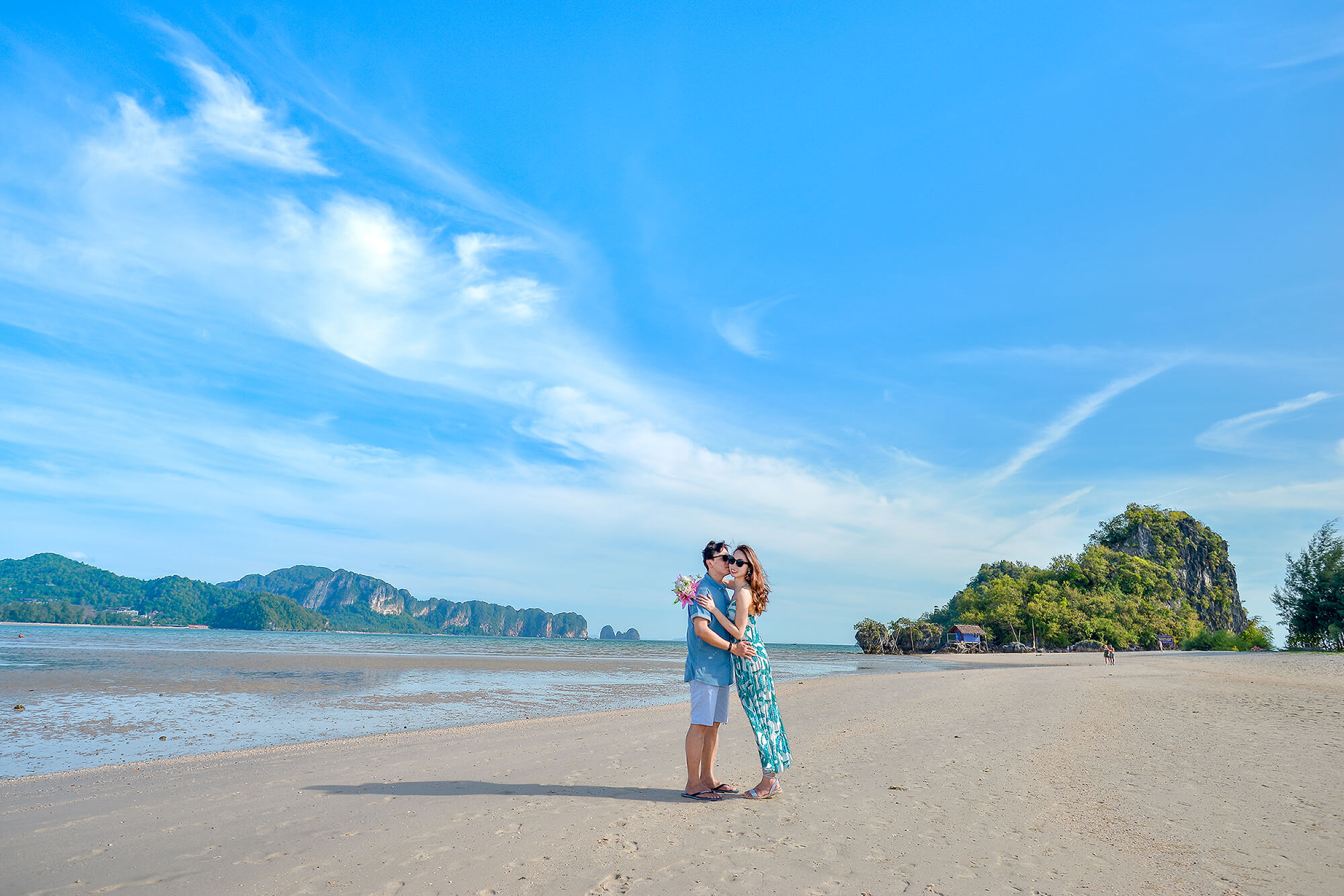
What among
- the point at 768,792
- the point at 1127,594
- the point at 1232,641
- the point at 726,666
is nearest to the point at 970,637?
the point at 1127,594

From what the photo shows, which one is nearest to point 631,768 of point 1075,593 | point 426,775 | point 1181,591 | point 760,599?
point 426,775

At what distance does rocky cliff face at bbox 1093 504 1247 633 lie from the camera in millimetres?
105312

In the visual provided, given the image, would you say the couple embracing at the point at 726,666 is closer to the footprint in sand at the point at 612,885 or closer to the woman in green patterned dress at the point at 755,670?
the woman in green patterned dress at the point at 755,670

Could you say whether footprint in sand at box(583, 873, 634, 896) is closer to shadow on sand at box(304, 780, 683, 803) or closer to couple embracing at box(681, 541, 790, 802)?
couple embracing at box(681, 541, 790, 802)

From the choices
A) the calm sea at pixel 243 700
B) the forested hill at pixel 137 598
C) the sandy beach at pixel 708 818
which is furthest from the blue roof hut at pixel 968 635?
the forested hill at pixel 137 598

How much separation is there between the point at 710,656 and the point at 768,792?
150 centimetres


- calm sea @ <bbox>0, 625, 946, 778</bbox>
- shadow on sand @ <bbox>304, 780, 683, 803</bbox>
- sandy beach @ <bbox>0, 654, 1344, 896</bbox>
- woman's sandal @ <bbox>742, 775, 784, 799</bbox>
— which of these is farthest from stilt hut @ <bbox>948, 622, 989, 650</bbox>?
shadow on sand @ <bbox>304, 780, 683, 803</bbox>

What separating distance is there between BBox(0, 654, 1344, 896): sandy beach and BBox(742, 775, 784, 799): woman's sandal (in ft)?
0.35

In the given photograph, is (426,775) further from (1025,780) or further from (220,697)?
(220,697)

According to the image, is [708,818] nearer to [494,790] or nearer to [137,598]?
[494,790]

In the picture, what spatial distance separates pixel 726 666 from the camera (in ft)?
19.8

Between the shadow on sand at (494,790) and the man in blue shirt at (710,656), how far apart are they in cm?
62

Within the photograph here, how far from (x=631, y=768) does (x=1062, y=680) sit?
67.9ft

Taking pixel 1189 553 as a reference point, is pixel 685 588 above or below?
below
